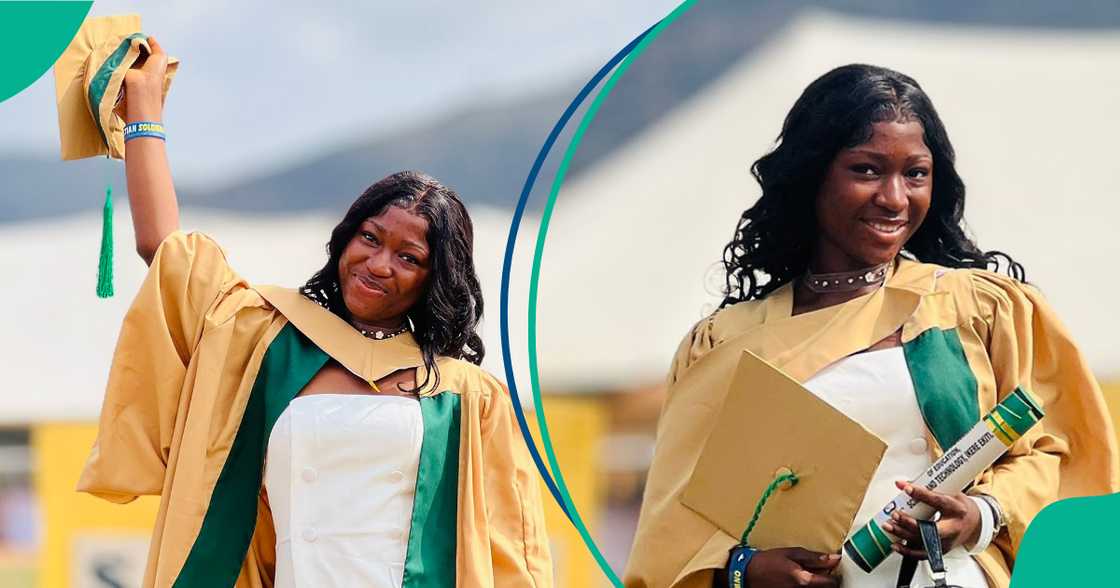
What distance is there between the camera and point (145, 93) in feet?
9.89

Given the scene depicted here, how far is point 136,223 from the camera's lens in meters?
2.98

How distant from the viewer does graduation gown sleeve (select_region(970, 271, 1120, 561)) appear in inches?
97.4

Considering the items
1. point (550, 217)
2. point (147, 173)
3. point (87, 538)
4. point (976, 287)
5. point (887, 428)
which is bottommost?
point (87, 538)

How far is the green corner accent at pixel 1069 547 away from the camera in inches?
97.7

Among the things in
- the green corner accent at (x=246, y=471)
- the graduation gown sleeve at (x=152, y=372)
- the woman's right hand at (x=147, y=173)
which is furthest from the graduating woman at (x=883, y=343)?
the woman's right hand at (x=147, y=173)

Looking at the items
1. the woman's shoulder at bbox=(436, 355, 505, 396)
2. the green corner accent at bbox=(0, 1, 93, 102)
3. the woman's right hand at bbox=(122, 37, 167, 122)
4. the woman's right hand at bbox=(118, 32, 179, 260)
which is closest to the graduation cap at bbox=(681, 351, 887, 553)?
the woman's shoulder at bbox=(436, 355, 505, 396)

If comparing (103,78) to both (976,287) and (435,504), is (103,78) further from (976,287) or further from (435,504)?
(976,287)

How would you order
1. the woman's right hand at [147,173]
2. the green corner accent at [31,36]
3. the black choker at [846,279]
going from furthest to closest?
the green corner accent at [31,36]
the woman's right hand at [147,173]
the black choker at [846,279]

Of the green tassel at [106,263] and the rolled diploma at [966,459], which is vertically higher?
the green tassel at [106,263]

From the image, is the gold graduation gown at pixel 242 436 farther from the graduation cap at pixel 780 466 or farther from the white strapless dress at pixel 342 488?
the graduation cap at pixel 780 466

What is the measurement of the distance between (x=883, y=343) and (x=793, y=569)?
0.41 metres

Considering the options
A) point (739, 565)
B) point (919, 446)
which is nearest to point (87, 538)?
point (739, 565)

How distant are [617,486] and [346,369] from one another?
58 cm

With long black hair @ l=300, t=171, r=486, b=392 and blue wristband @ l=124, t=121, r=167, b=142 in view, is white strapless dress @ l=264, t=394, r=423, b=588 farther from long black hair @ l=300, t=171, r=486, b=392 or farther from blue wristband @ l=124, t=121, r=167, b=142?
blue wristband @ l=124, t=121, r=167, b=142
